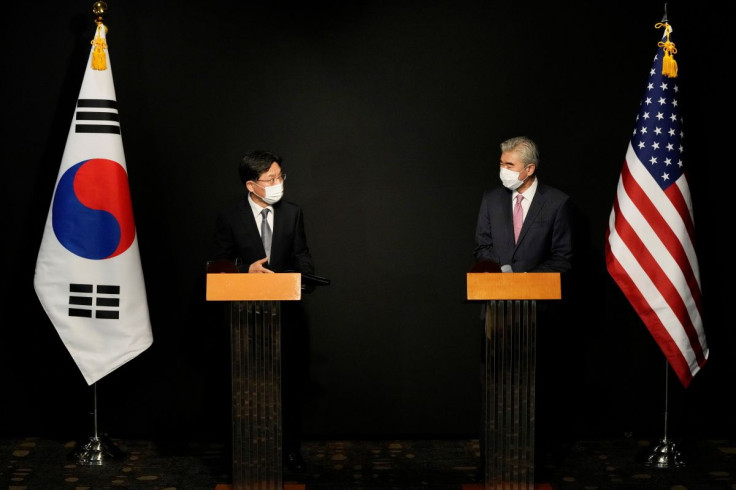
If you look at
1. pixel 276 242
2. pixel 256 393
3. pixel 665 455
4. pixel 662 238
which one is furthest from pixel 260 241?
pixel 665 455

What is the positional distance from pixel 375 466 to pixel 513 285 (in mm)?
1515

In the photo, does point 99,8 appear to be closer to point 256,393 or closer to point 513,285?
point 256,393

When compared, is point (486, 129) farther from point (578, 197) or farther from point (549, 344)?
point (549, 344)

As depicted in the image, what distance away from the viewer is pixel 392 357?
525cm

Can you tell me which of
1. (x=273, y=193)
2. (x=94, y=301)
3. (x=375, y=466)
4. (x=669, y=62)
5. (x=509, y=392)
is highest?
(x=669, y=62)

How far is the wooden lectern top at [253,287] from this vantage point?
149 inches

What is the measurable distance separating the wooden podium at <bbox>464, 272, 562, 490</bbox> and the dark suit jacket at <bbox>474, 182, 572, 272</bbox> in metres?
0.49

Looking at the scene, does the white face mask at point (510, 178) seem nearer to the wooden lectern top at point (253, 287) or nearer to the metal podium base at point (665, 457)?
the wooden lectern top at point (253, 287)

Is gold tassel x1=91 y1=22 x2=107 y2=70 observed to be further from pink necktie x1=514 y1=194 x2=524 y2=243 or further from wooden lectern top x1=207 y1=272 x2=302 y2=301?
pink necktie x1=514 y1=194 x2=524 y2=243

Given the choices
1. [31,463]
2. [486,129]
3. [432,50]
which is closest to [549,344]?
[486,129]

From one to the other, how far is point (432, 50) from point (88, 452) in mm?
2956

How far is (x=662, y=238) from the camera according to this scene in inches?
181

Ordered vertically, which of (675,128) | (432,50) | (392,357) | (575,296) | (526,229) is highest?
(432,50)

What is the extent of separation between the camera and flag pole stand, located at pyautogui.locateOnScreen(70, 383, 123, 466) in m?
4.79
